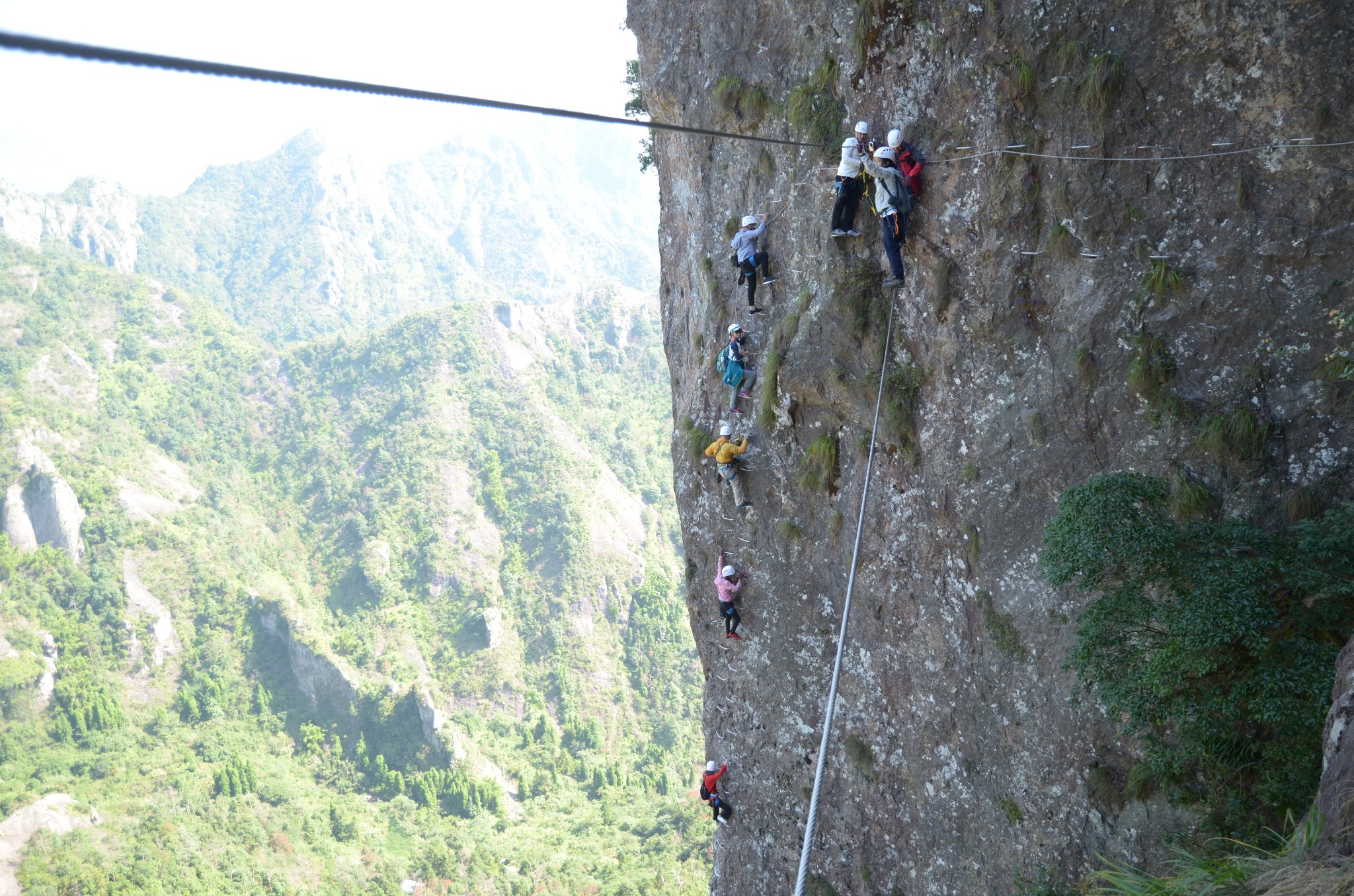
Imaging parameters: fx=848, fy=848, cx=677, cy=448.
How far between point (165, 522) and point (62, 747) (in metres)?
26.9

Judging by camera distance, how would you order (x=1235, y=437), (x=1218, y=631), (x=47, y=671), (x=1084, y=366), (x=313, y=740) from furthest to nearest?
(x=313, y=740) < (x=47, y=671) < (x=1084, y=366) < (x=1235, y=437) < (x=1218, y=631)

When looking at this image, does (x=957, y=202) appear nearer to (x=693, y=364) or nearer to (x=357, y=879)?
(x=693, y=364)

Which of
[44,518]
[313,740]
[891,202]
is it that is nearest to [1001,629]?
[891,202]

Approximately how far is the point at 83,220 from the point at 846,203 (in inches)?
6816

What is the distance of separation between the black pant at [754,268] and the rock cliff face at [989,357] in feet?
0.53

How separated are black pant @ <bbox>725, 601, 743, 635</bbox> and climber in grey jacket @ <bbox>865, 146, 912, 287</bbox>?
4.81 meters

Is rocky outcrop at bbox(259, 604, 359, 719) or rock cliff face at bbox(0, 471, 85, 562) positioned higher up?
rock cliff face at bbox(0, 471, 85, 562)

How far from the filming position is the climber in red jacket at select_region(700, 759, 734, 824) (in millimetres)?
11547

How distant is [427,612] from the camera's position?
93688 mm

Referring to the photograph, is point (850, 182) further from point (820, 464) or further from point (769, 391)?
point (820, 464)

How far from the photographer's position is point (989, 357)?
8141 mm

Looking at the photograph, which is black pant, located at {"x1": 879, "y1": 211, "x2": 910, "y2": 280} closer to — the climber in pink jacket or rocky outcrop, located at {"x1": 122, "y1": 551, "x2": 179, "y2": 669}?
the climber in pink jacket

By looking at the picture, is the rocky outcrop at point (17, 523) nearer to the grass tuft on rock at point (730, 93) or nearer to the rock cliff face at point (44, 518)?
the rock cliff face at point (44, 518)

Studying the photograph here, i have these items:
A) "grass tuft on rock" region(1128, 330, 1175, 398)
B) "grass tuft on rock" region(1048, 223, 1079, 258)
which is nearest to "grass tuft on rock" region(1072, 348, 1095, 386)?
"grass tuft on rock" region(1128, 330, 1175, 398)
